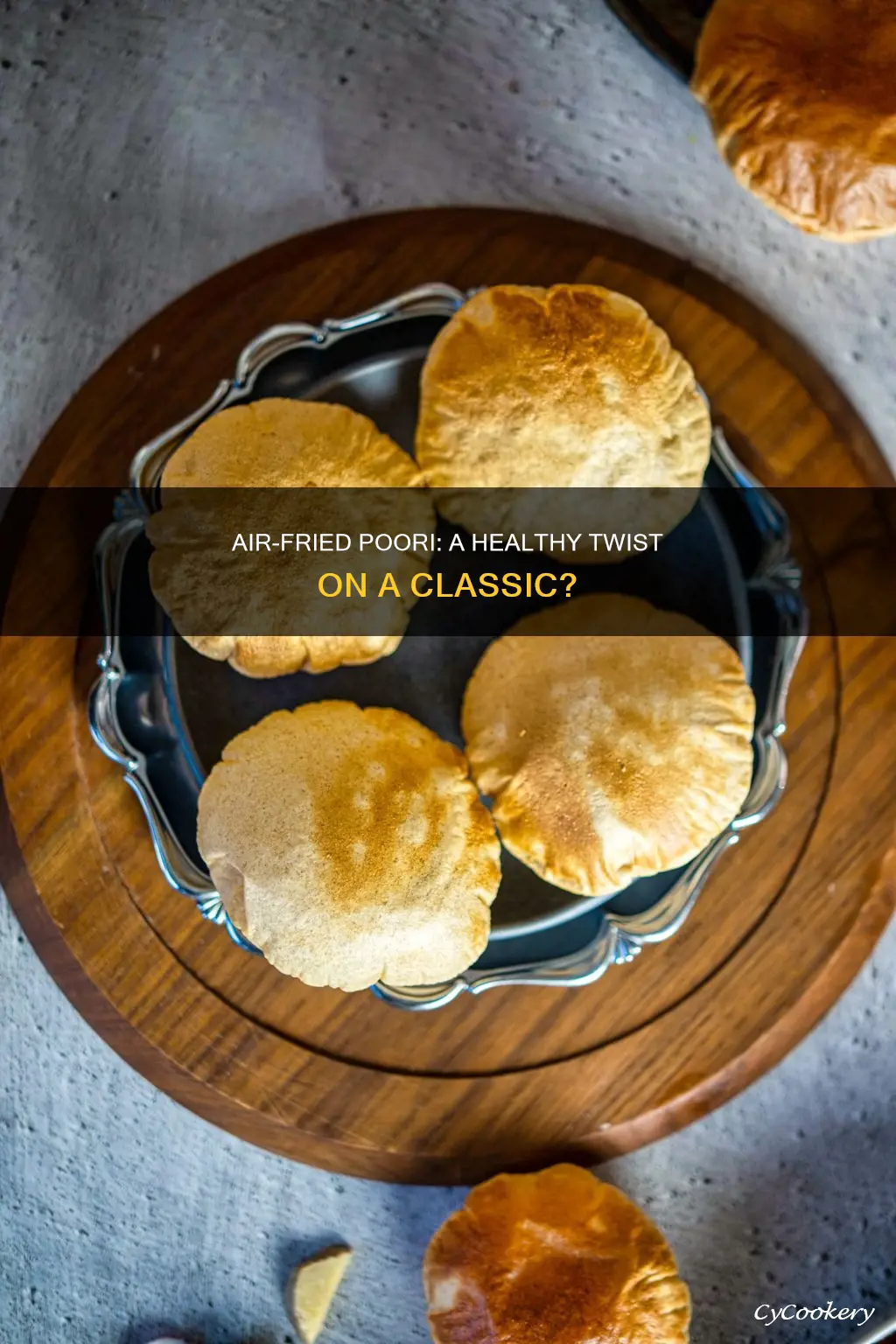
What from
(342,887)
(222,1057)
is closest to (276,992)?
(222,1057)

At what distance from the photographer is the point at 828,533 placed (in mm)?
1245

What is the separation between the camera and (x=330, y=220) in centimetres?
138

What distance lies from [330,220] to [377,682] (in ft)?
2.29

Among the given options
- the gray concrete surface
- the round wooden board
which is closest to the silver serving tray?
the round wooden board

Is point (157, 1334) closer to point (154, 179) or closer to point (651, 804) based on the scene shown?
point (651, 804)

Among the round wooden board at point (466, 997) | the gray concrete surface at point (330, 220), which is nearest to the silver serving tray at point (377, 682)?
the round wooden board at point (466, 997)

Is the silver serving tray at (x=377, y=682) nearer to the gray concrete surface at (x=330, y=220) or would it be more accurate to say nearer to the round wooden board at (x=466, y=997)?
the round wooden board at (x=466, y=997)

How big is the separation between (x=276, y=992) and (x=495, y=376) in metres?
0.83

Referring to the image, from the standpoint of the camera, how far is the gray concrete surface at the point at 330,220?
138 cm

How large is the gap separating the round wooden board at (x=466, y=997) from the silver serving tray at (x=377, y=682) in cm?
6

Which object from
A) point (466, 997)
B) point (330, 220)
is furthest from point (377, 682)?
point (330, 220)

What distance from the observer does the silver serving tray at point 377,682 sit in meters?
1.18

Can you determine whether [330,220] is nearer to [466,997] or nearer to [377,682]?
[377,682]

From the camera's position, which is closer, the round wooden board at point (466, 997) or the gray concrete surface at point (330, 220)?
the round wooden board at point (466, 997)
